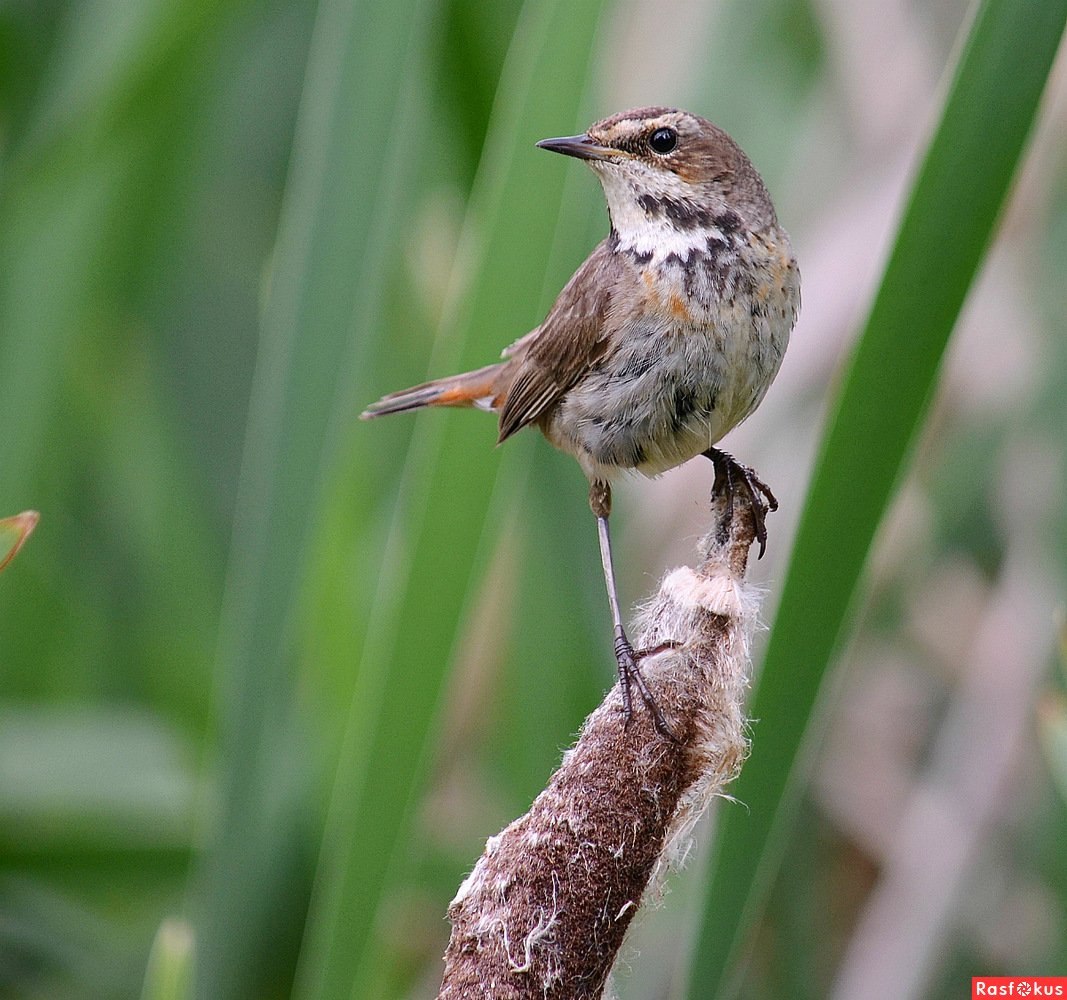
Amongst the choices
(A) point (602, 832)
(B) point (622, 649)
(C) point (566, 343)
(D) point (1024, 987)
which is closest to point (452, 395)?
(C) point (566, 343)

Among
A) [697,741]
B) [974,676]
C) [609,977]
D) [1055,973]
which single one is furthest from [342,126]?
[974,676]

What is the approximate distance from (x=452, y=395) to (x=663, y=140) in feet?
1.90

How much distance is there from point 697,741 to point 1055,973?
4.94 ft

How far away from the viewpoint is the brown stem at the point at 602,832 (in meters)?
1.37

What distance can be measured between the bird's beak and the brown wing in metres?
0.20

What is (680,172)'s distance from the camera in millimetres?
2098

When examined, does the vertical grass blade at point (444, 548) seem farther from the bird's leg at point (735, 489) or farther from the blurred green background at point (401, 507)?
the bird's leg at point (735, 489)

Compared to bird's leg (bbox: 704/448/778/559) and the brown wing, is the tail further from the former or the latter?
bird's leg (bbox: 704/448/778/559)

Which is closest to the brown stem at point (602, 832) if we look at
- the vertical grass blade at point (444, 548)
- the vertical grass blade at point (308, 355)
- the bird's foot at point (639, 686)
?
the bird's foot at point (639, 686)

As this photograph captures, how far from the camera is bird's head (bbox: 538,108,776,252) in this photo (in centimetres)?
208

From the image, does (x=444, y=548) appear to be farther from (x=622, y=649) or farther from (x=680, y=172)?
(x=680, y=172)

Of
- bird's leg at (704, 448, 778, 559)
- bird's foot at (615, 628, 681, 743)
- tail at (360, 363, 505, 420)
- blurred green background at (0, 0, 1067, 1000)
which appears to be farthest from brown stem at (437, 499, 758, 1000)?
tail at (360, 363, 505, 420)

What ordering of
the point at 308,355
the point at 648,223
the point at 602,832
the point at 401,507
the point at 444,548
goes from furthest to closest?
the point at 401,507 < the point at 648,223 < the point at 308,355 < the point at 444,548 < the point at 602,832

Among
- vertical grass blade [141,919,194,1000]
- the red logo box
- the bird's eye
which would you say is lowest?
the red logo box
